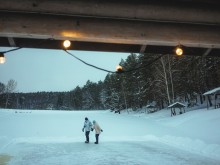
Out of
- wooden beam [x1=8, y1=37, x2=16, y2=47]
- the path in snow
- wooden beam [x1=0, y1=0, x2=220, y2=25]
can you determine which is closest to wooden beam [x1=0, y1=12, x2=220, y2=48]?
wooden beam [x1=0, y1=0, x2=220, y2=25]

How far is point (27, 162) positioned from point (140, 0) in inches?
335

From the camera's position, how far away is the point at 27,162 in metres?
11.4

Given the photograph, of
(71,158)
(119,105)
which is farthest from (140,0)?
(119,105)

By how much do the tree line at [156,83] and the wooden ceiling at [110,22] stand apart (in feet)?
3.62

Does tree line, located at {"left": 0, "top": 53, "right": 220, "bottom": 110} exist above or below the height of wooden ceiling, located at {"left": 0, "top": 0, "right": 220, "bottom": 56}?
above

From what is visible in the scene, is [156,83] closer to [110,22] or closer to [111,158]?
[111,158]

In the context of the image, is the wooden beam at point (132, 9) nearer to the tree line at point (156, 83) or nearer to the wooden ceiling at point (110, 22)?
the wooden ceiling at point (110, 22)

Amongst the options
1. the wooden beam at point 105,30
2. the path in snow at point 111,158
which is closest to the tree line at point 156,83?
the wooden beam at point 105,30

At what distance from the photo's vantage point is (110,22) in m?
6.54

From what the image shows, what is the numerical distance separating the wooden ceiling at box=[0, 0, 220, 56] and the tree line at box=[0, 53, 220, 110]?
1.10 m

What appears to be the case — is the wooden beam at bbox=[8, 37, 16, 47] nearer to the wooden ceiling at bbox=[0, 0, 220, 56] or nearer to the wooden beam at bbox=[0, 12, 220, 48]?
the wooden ceiling at bbox=[0, 0, 220, 56]

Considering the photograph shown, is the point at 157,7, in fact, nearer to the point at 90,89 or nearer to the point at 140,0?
the point at 140,0

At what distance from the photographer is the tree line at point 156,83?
42094mm

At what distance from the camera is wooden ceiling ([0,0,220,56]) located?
6.00 metres
